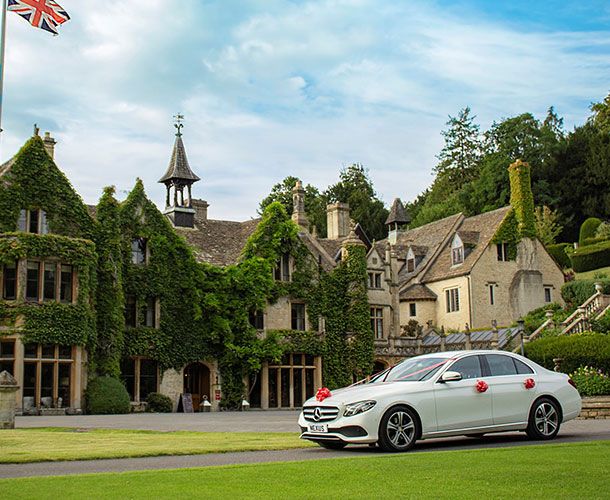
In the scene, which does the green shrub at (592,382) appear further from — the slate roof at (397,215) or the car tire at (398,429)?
the slate roof at (397,215)

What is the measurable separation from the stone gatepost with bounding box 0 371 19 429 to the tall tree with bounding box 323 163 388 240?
65.8 meters

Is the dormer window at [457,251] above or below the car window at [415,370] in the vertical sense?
above

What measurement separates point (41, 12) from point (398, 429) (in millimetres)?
15859

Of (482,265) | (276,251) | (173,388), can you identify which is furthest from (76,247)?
(482,265)

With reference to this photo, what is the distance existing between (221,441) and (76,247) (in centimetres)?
2108

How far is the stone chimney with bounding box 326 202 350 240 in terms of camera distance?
2213 inches

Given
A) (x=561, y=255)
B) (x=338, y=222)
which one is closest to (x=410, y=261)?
(x=338, y=222)

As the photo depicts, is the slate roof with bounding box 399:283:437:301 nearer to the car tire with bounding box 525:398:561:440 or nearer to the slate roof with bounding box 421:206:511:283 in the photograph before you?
the slate roof with bounding box 421:206:511:283

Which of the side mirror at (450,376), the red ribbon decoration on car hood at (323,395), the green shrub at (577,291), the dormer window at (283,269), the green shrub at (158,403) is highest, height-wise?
the dormer window at (283,269)

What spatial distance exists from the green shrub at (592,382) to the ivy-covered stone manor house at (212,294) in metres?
16.6

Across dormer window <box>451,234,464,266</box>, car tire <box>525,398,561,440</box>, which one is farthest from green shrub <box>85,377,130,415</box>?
dormer window <box>451,234,464,266</box>

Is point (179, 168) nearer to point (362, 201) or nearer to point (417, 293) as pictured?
point (417, 293)

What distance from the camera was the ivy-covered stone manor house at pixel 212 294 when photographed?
33.9m

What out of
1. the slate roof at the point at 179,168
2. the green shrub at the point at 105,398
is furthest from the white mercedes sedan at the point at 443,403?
the slate roof at the point at 179,168
